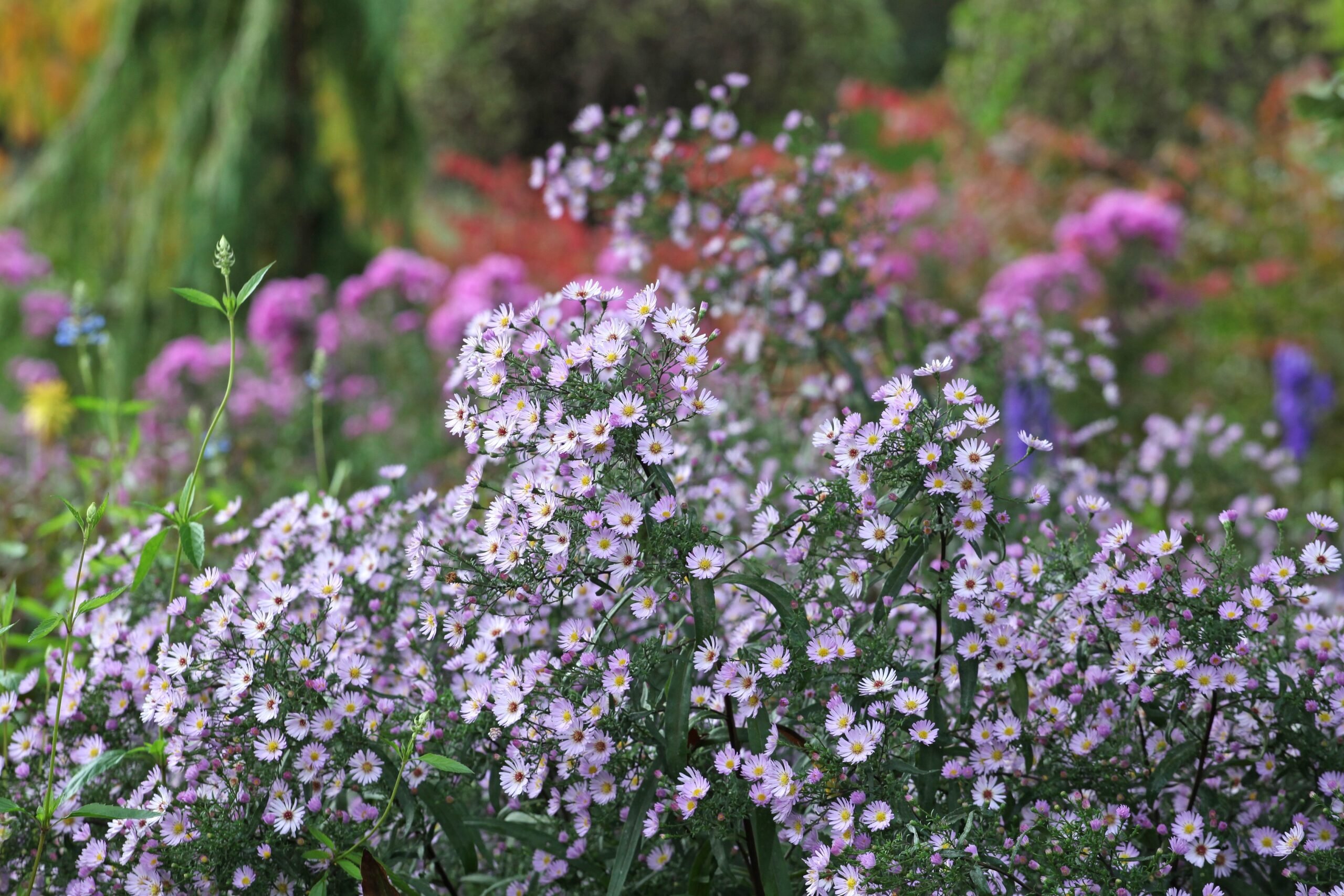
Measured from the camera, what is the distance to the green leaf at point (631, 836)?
1165 mm

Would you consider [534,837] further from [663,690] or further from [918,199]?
[918,199]

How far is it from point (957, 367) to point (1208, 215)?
412cm

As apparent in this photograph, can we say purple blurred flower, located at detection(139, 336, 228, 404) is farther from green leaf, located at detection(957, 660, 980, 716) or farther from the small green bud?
green leaf, located at detection(957, 660, 980, 716)

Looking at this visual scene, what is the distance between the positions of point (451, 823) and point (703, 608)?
0.37 m

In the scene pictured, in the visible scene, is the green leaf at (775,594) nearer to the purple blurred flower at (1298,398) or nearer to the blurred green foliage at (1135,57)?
the purple blurred flower at (1298,398)

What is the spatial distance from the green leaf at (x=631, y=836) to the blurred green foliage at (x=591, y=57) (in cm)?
921

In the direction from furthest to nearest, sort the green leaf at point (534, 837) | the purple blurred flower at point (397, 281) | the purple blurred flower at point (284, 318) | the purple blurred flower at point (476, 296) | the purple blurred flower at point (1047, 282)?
the purple blurred flower at point (1047, 282)
the purple blurred flower at point (284, 318)
the purple blurred flower at point (397, 281)
the purple blurred flower at point (476, 296)
the green leaf at point (534, 837)

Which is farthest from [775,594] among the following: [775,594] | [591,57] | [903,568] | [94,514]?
[591,57]

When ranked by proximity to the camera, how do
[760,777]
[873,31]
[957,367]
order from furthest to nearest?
1. [873,31]
2. [957,367]
3. [760,777]

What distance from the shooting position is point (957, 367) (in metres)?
2.58

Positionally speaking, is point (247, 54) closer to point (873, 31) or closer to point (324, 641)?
point (324, 641)

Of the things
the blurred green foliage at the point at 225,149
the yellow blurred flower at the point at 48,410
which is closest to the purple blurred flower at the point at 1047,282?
the blurred green foliage at the point at 225,149

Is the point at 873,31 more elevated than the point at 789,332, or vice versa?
the point at 873,31

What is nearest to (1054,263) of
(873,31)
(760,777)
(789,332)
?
(789,332)
